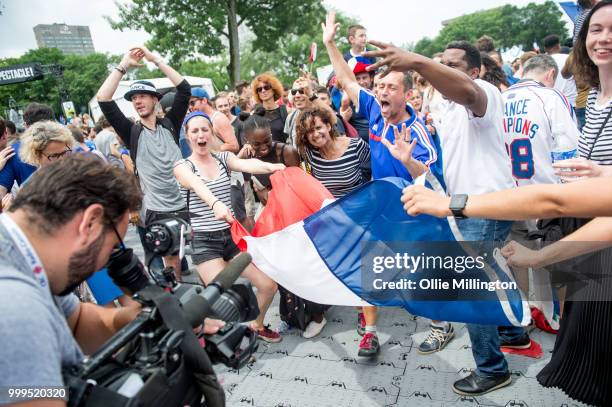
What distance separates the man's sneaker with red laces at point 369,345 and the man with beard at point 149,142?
214 centimetres

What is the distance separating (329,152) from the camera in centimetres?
399

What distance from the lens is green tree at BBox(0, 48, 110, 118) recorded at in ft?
206

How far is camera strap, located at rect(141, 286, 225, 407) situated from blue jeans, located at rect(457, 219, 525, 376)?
181 centimetres

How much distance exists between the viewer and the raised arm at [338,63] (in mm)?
3969

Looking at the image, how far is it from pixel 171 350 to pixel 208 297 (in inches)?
8.1

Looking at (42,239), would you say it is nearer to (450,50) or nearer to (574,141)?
(450,50)

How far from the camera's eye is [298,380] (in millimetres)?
3279

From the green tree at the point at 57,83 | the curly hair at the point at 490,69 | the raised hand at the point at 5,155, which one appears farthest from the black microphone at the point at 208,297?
the green tree at the point at 57,83

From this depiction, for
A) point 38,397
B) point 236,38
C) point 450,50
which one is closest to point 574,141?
point 450,50

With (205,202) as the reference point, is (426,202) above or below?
above

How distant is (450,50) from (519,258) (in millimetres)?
1805

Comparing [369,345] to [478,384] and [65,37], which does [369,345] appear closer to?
[478,384]

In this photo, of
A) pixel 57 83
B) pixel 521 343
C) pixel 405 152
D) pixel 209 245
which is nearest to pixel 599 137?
pixel 405 152

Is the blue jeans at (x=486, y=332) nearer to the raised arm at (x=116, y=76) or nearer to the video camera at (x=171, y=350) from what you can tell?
the video camera at (x=171, y=350)
